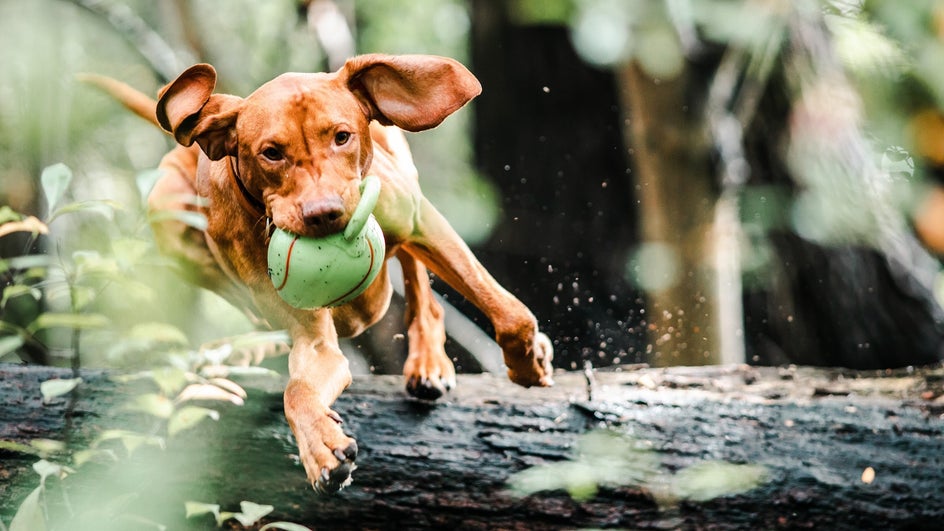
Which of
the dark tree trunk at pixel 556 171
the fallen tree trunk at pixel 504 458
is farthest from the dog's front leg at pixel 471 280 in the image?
the dark tree trunk at pixel 556 171

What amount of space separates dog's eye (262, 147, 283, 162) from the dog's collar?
29 centimetres

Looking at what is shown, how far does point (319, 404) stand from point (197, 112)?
96 cm

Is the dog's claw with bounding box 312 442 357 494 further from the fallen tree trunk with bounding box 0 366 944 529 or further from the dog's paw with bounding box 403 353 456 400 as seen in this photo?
the dog's paw with bounding box 403 353 456 400

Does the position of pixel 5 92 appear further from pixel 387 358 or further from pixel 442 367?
pixel 442 367

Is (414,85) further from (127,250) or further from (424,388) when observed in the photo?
(424,388)

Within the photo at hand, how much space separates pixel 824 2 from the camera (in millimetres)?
3771

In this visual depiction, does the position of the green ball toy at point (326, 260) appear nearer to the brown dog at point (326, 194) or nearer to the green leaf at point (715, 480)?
the brown dog at point (326, 194)

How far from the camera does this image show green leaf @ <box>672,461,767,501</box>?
3.37 m

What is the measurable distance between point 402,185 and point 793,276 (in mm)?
3452

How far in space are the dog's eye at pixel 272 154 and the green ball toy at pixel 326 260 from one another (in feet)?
0.70

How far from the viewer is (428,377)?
3.74 meters

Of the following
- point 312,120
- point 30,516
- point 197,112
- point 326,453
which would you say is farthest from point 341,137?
point 30,516

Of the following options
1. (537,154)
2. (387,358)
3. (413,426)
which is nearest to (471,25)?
(537,154)

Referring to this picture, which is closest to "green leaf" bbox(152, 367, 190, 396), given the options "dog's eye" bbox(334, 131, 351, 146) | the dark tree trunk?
"dog's eye" bbox(334, 131, 351, 146)
